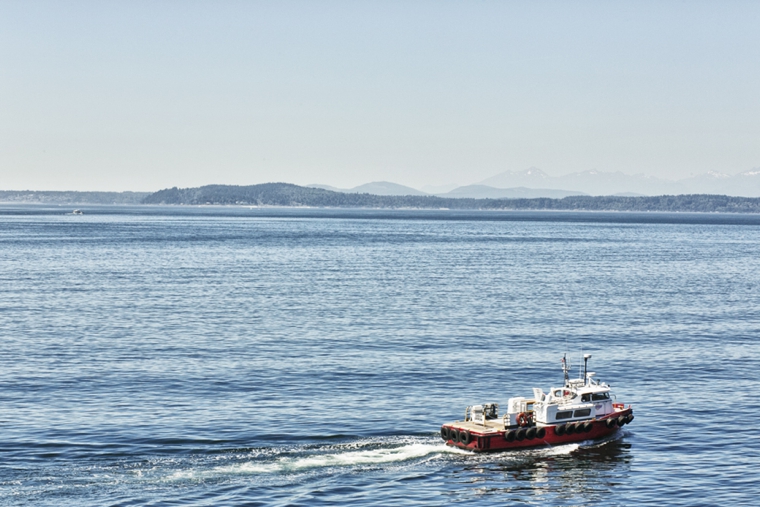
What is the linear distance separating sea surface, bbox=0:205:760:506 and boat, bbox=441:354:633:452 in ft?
2.77

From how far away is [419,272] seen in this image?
167 metres

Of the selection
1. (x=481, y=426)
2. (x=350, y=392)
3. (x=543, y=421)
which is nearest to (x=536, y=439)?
(x=543, y=421)

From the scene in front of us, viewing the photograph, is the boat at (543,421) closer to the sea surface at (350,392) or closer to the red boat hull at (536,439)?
the red boat hull at (536,439)

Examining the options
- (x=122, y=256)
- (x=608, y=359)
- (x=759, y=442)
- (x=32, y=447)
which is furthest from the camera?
(x=122, y=256)

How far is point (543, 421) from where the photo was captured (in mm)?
56812

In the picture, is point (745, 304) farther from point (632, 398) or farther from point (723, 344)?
point (632, 398)

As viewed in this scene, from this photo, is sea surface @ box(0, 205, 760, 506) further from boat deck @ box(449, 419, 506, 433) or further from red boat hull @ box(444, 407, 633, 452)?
boat deck @ box(449, 419, 506, 433)

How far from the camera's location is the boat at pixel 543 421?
2147 inches

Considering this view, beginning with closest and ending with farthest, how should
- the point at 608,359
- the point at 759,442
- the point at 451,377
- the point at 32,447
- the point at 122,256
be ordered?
the point at 32,447, the point at 759,442, the point at 451,377, the point at 608,359, the point at 122,256

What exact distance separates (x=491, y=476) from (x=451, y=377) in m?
20.6

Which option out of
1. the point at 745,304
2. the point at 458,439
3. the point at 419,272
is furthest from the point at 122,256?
the point at 458,439

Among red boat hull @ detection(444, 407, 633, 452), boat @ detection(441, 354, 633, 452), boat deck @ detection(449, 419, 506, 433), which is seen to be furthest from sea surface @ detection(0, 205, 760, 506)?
boat deck @ detection(449, 419, 506, 433)

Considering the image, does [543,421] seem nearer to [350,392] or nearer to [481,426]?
[481,426]

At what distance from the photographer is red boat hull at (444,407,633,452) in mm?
54250
